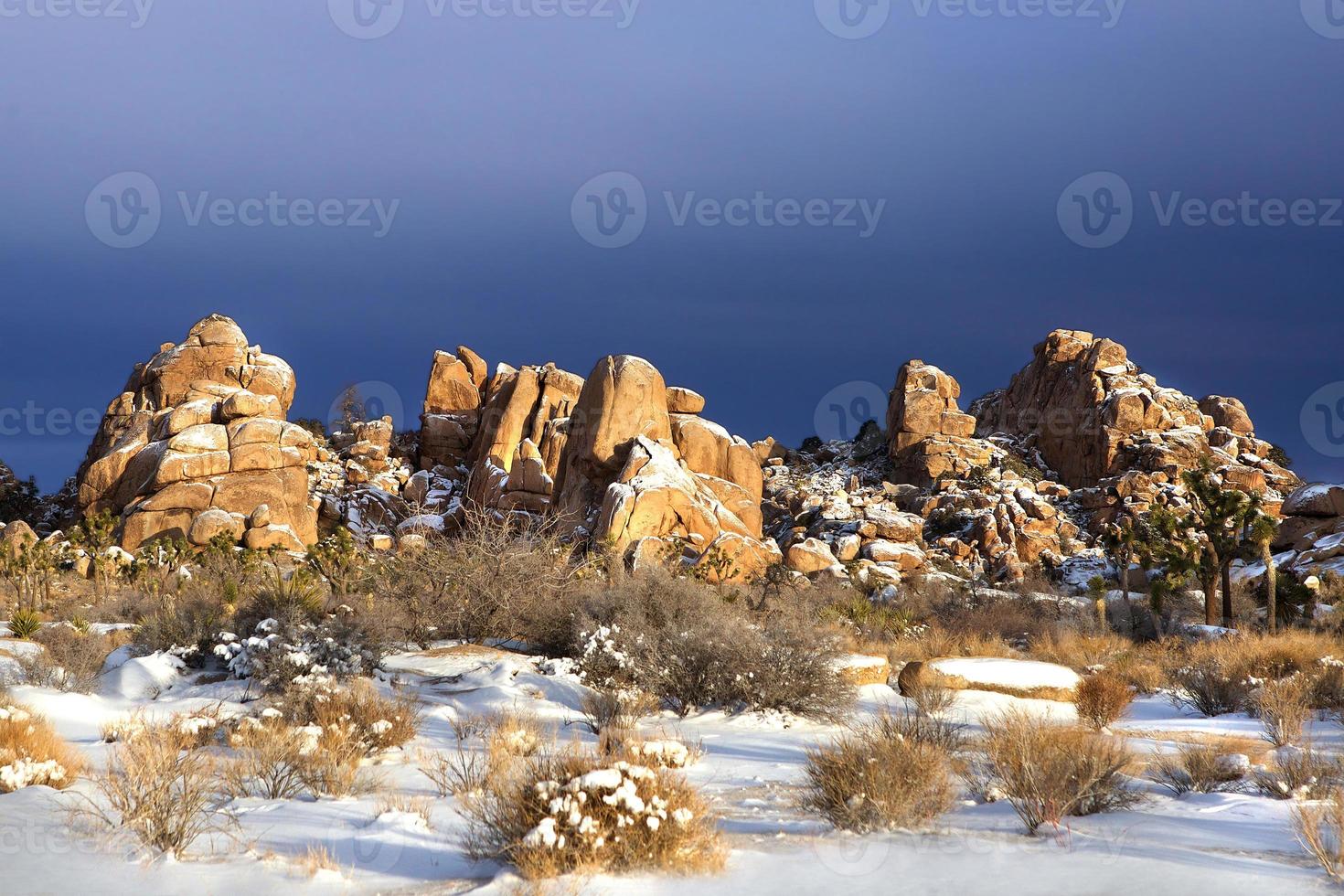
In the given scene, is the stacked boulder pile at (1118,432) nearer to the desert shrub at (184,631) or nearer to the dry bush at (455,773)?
the desert shrub at (184,631)

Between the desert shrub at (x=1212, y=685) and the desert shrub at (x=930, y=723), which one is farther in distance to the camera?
the desert shrub at (x=1212, y=685)

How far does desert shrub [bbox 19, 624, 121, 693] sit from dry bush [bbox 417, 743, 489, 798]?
709cm

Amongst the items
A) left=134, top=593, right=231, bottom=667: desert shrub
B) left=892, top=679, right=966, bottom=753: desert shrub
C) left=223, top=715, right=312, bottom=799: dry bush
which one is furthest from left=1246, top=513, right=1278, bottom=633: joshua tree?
left=223, top=715, right=312, bottom=799: dry bush

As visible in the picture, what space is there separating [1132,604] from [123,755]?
35.2 metres

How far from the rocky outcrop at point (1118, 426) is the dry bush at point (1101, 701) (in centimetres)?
6389

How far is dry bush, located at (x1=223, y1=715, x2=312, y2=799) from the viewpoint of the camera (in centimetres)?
782

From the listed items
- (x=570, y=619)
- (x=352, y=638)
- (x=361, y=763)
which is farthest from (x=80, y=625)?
(x=361, y=763)

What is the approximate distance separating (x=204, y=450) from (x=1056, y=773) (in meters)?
58.5

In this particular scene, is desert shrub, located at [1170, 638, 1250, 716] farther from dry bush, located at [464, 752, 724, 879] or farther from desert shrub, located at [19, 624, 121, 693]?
desert shrub, located at [19, 624, 121, 693]

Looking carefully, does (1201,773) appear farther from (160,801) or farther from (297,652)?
(297,652)

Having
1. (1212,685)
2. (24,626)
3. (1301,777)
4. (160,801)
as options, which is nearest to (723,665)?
(1301,777)

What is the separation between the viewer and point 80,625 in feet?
60.2

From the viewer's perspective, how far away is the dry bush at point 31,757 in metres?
7.91

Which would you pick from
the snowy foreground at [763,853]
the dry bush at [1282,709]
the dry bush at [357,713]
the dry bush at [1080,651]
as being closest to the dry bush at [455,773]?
the snowy foreground at [763,853]
